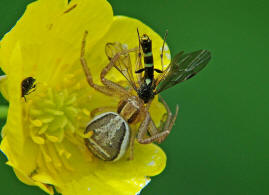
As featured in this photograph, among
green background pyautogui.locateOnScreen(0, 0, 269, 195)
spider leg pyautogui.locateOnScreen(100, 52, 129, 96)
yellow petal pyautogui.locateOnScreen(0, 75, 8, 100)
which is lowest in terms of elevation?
green background pyautogui.locateOnScreen(0, 0, 269, 195)

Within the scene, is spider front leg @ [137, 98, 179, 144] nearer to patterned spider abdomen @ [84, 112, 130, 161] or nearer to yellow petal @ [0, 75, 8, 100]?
patterned spider abdomen @ [84, 112, 130, 161]

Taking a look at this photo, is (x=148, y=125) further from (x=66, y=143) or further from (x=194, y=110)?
(x=194, y=110)

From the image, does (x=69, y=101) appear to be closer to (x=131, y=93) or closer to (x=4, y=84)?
(x=131, y=93)

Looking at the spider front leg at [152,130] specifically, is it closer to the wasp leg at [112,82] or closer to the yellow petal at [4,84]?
the wasp leg at [112,82]

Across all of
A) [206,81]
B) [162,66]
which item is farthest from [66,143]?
[206,81]

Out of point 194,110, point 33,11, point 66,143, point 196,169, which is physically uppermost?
point 33,11

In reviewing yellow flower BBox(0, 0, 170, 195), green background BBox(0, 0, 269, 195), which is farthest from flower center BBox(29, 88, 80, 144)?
green background BBox(0, 0, 269, 195)
